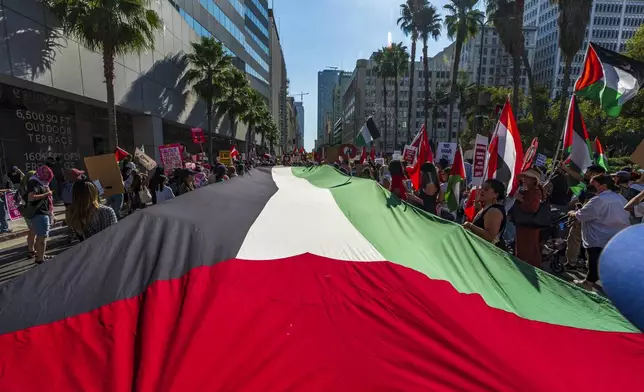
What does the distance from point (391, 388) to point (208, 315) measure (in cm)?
103

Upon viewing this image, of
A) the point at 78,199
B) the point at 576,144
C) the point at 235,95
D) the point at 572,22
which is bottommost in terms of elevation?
the point at 78,199

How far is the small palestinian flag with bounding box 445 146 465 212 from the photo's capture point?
20.8 ft

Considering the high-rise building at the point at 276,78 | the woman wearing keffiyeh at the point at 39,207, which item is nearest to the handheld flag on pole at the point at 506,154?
the woman wearing keffiyeh at the point at 39,207

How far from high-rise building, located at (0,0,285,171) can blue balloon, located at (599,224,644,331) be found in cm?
1637

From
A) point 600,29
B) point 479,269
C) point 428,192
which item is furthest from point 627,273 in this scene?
point 600,29

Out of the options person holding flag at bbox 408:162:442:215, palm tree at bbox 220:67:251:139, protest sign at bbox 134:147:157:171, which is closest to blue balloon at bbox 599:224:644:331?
person holding flag at bbox 408:162:442:215

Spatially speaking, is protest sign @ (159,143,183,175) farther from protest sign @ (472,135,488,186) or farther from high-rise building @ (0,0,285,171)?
protest sign @ (472,135,488,186)

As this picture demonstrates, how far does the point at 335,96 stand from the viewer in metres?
194

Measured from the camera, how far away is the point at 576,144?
19.6ft

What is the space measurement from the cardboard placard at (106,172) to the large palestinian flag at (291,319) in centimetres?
577

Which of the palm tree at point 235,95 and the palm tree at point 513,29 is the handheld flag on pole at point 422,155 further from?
the palm tree at point 235,95

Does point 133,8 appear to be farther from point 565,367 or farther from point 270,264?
point 565,367

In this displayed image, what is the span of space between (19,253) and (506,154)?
952 cm

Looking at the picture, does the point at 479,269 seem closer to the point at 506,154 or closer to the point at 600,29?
the point at 506,154
